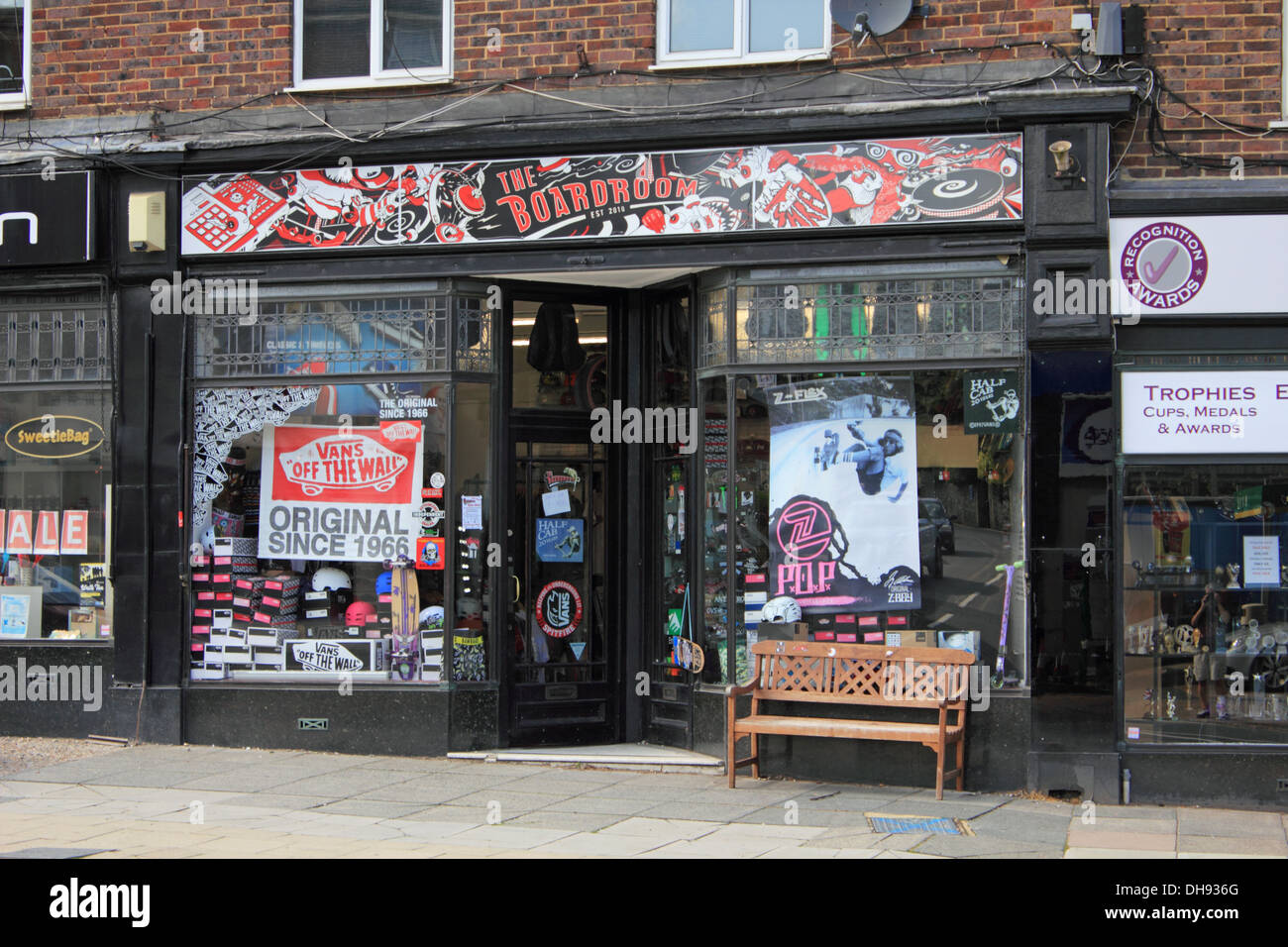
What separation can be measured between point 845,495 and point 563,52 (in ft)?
12.5

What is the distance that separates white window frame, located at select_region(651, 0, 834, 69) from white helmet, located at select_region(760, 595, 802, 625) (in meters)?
3.80

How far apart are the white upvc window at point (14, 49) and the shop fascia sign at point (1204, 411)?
28.8 ft

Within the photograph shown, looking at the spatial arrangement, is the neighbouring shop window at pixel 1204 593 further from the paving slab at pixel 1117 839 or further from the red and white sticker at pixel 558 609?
the red and white sticker at pixel 558 609

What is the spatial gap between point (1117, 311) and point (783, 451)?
7.95 ft

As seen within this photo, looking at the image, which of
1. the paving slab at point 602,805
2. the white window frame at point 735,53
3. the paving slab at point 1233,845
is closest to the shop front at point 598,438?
the white window frame at point 735,53

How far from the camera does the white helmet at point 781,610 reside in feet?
32.2

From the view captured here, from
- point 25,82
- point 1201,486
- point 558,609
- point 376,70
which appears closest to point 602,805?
point 558,609

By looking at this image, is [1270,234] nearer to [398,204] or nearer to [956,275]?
[956,275]

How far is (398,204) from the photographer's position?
1041 cm

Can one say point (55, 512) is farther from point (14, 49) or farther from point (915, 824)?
point (915, 824)

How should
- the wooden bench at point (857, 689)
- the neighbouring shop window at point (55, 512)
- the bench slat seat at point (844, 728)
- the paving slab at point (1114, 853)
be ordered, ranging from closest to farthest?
the paving slab at point (1114, 853)
the bench slat seat at point (844, 728)
the wooden bench at point (857, 689)
the neighbouring shop window at point (55, 512)

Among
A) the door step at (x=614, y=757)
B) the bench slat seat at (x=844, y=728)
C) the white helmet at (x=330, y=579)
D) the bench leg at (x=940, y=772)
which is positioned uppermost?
the white helmet at (x=330, y=579)

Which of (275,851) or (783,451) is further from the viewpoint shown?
(783,451)

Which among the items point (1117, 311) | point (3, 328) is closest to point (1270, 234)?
point (1117, 311)
